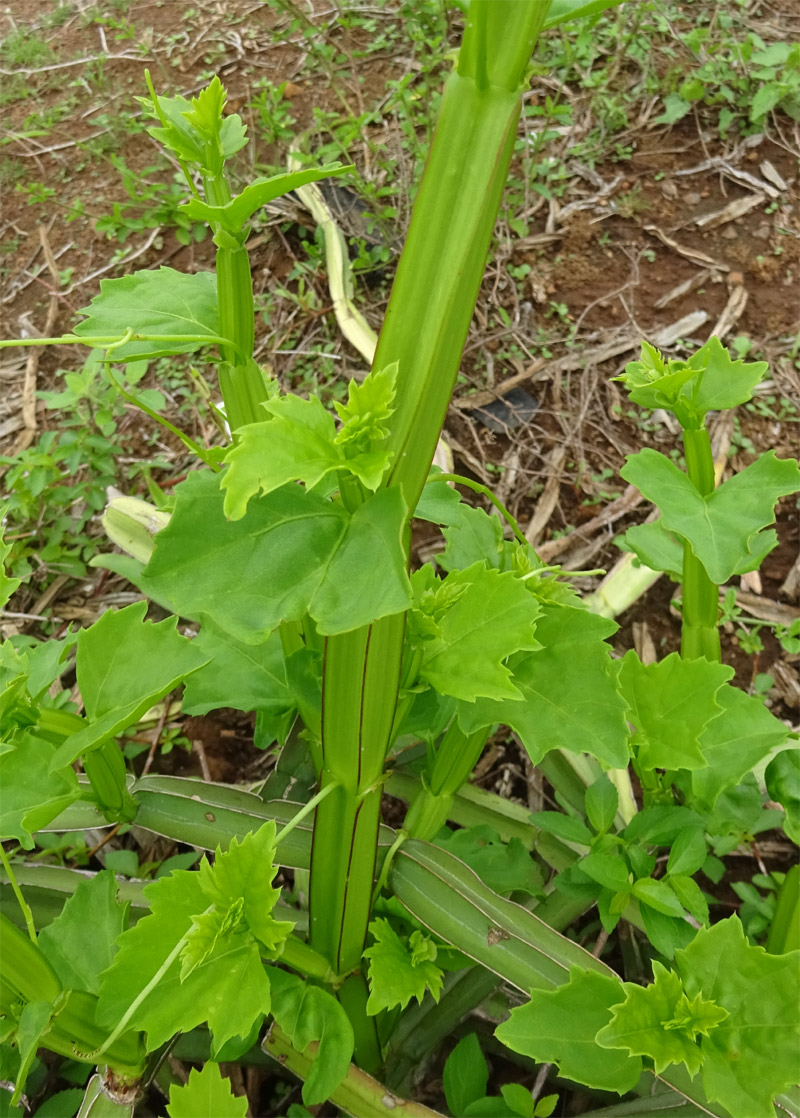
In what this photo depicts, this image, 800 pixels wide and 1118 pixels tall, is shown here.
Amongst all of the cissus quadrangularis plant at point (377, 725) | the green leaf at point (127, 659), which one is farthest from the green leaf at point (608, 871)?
the green leaf at point (127, 659)

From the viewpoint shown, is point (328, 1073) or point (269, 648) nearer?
point (328, 1073)

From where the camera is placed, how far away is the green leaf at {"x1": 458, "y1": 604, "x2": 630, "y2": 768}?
0.76m

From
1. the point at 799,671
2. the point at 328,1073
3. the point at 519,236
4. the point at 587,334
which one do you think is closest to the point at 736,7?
the point at 519,236

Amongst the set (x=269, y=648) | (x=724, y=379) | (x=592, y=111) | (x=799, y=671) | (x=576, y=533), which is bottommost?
(x=799, y=671)

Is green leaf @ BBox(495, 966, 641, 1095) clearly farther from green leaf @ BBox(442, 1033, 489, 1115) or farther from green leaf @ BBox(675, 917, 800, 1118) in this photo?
green leaf @ BBox(442, 1033, 489, 1115)

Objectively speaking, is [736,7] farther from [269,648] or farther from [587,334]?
[269,648]

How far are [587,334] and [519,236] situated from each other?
41 centimetres

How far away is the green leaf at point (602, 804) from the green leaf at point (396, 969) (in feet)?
0.85

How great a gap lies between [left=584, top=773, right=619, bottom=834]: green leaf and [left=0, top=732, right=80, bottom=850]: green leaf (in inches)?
24.5

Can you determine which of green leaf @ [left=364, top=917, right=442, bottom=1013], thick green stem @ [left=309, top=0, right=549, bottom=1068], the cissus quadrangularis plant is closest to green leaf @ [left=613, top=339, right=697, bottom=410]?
the cissus quadrangularis plant

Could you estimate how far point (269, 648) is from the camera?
100 centimetres

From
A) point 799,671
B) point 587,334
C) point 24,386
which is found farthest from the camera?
point 24,386

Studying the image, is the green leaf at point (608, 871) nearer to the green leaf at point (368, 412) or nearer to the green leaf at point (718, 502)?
the green leaf at point (718, 502)

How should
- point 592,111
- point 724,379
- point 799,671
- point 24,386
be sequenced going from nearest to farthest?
point 724,379 < point 799,671 < point 24,386 < point 592,111
